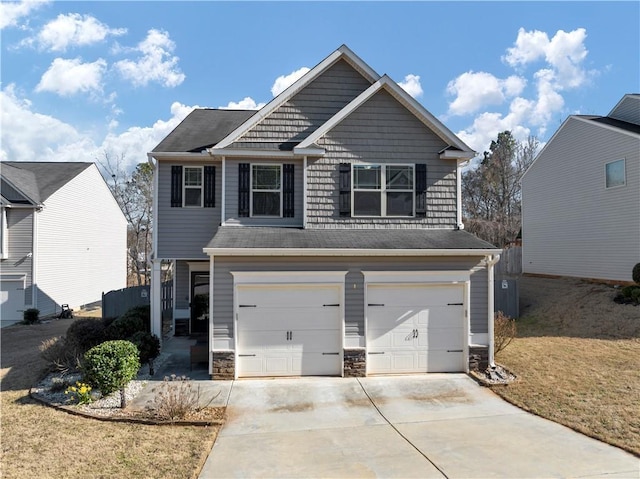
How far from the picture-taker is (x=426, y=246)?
33.2 feet

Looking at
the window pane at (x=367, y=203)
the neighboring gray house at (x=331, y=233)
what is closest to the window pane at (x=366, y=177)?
the neighboring gray house at (x=331, y=233)

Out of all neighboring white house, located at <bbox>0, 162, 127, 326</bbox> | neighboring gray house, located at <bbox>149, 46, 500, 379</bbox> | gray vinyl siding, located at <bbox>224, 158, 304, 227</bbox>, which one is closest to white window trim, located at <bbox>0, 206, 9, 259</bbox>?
neighboring white house, located at <bbox>0, 162, 127, 326</bbox>

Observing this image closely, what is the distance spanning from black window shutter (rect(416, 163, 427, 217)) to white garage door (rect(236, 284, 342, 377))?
11.6ft

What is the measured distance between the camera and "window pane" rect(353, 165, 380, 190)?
11.6m

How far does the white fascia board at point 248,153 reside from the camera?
11312 millimetres

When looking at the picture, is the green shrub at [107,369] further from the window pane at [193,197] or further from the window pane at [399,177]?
the window pane at [399,177]

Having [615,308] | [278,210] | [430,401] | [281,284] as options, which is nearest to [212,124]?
[278,210]

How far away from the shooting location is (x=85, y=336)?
422 inches

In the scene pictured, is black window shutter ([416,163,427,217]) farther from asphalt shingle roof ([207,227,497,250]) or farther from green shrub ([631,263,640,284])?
green shrub ([631,263,640,284])

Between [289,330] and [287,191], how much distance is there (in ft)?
13.1

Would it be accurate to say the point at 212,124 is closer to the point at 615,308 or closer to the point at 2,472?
the point at 2,472

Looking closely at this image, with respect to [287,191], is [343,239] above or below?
below

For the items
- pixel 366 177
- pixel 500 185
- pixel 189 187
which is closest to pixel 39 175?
pixel 189 187

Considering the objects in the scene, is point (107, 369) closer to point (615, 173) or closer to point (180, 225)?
point (180, 225)
